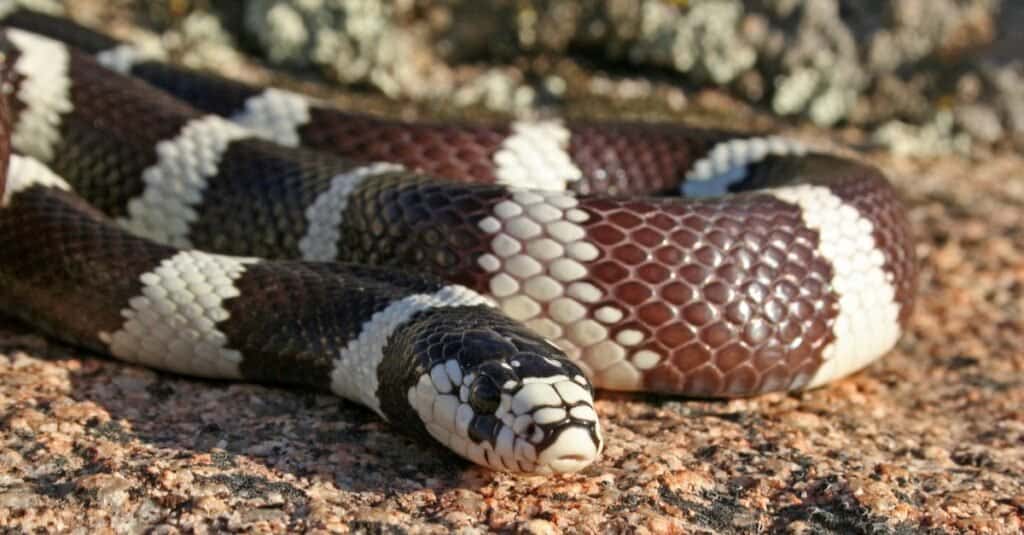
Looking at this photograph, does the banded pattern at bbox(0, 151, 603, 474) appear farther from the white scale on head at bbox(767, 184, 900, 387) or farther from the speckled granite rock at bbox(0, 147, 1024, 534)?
the white scale on head at bbox(767, 184, 900, 387)

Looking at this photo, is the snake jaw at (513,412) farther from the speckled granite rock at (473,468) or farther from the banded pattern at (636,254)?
the banded pattern at (636,254)

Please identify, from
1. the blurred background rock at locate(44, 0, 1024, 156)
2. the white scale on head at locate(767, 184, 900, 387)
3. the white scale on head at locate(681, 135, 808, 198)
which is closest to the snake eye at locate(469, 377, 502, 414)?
the white scale on head at locate(767, 184, 900, 387)

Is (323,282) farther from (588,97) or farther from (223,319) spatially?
(588,97)

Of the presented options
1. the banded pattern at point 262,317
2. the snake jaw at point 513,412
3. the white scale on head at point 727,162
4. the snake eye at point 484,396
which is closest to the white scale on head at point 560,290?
the banded pattern at point 262,317

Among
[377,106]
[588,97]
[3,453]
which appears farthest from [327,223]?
[588,97]

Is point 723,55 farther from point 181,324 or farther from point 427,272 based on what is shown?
point 181,324

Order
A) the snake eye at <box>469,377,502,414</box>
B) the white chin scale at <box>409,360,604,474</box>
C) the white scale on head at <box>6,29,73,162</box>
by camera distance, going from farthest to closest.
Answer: the white scale on head at <box>6,29,73,162</box> → the snake eye at <box>469,377,502,414</box> → the white chin scale at <box>409,360,604,474</box>
